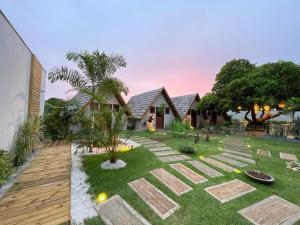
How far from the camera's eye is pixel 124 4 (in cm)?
1353

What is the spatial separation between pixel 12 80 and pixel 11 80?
79 mm

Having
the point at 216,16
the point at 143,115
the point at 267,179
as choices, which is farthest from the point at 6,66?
the point at 216,16

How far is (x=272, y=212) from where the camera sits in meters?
3.14

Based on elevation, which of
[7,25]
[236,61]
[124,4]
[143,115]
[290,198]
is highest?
[124,4]

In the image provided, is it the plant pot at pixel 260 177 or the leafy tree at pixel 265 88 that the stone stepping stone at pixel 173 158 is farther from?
the leafy tree at pixel 265 88

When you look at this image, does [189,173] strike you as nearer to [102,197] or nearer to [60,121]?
[102,197]

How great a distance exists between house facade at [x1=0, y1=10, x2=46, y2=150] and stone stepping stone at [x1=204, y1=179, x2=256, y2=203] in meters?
5.87

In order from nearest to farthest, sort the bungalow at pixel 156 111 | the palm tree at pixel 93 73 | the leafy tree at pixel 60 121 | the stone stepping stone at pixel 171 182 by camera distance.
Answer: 1. the stone stepping stone at pixel 171 182
2. the palm tree at pixel 93 73
3. the leafy tree at pixel 60 121
4. the bungalow at pixel 156 111

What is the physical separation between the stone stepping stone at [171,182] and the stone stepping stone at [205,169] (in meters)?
1.14

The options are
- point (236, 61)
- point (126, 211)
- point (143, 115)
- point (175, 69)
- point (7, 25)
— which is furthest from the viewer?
point (236, 61)

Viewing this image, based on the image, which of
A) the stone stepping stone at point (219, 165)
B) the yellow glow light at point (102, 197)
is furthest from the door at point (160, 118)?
the yellow glow light at point (102, 197)

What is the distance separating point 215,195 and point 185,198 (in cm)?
76

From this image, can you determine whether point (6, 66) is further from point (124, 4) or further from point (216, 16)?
point (216, 16)

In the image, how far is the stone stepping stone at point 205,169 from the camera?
474cm
